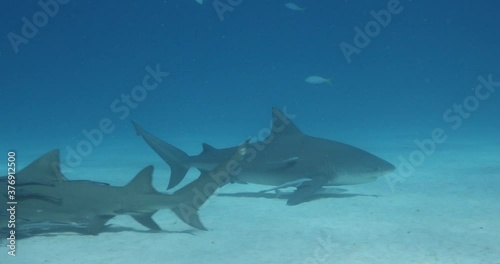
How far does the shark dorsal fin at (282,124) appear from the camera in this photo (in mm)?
8156

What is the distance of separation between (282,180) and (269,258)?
132 inches

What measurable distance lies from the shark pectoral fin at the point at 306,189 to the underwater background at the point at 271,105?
22cm

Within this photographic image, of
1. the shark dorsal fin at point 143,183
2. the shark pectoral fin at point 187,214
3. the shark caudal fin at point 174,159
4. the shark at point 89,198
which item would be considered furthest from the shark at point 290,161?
the shark pectoral fin at point 187,214

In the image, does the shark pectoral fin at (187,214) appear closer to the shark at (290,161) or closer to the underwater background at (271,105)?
the underwater background at (271,105)

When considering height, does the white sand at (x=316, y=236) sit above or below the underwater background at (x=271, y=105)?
below

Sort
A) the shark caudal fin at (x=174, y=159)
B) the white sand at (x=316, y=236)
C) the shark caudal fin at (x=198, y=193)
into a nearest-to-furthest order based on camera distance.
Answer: the white sand at (x=316, y=236), the shark caudal fin at (x=198, y=193), the shark caudal fin at (x=174, y=159)

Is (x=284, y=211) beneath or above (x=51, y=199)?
beneath

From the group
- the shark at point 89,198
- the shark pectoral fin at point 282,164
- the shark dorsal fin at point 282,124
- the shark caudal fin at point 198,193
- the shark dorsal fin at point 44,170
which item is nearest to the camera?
the shark at point 89,198

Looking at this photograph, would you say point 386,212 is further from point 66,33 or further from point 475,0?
point 66,33

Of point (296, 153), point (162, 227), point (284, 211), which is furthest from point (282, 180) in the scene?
point (162, 227)

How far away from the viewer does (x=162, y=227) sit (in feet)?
19.3

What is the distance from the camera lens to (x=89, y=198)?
521 cm

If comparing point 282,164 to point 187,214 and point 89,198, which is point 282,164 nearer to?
point 187,214

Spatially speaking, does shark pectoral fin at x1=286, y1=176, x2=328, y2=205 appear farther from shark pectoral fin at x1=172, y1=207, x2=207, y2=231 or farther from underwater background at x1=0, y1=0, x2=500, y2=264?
shark pectoral fin at x1=172, y1=207, x2=207, y2=231
